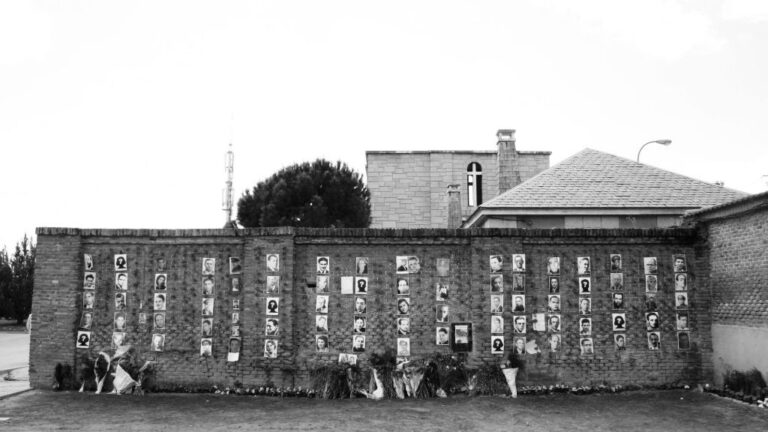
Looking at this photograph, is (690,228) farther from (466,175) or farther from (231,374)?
(466,175)

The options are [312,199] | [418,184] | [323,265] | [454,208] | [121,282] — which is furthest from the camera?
[418,184]

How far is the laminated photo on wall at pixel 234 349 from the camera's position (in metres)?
10.9

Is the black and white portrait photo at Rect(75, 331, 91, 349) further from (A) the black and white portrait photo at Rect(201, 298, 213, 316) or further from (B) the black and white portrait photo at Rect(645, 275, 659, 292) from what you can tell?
(B) the black and white portrait photo at Rect(645, 275, 659, 292)

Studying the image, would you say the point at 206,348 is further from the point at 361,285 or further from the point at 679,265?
the point at 679,265

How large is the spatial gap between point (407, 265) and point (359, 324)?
54.8 inches

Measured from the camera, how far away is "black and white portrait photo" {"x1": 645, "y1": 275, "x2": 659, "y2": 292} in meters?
11.2

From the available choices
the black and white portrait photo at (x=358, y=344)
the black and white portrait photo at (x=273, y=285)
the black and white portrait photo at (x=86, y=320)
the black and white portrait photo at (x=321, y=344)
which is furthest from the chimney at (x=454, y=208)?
the black and white portrait photo at (x=86, y=320)

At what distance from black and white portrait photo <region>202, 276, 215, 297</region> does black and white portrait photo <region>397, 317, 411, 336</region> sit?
3512 mm

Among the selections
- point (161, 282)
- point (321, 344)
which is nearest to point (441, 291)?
point (321, 344)

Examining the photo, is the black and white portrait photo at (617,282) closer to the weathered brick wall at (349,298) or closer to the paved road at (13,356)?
the weathered brick wall at (349,298)

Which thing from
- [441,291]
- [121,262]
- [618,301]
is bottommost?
[618,301]

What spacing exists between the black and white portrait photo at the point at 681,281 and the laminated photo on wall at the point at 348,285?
6.02m

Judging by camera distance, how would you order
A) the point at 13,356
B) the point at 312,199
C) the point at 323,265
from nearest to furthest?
the point at 323,265
the point at 13,356
the point at 312,199

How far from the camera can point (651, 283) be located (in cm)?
1121
